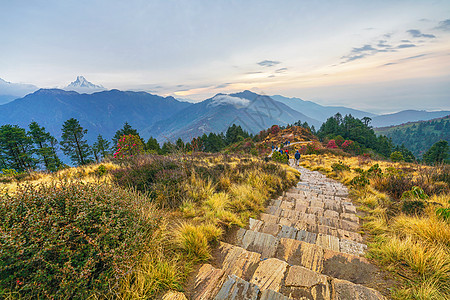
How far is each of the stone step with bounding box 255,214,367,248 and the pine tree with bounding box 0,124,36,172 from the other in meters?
41.0

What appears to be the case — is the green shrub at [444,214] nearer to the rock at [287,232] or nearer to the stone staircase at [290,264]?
the stone staircase at [290,264]

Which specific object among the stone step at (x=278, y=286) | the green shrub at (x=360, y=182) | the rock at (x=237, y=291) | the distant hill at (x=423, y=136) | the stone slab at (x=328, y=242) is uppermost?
the rock at (x=237, y=291)

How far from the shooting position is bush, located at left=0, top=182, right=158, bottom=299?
1620mm

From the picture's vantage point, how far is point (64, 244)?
180 centimetres

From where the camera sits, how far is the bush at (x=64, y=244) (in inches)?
63.8

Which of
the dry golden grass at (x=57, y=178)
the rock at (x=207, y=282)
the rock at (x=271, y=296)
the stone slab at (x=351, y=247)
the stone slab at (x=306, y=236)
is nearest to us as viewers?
the rock at (x=271, y=296)

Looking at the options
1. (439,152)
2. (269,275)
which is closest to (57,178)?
(269,275)

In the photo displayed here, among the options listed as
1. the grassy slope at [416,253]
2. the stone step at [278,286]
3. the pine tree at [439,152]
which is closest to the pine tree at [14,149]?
the stone step at [278,286]

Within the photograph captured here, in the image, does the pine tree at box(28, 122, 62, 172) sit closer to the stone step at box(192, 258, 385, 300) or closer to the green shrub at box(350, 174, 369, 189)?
the stone step at box(192, 258, 385, 300)

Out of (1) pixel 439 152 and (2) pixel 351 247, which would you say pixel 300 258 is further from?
(1) pixel 439 152

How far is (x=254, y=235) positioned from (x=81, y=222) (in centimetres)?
272

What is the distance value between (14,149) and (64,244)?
43.9 metres

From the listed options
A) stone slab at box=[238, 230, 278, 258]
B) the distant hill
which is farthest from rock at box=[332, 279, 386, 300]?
the distant hill

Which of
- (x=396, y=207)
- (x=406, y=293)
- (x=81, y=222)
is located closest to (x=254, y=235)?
(x=406, y=293)
